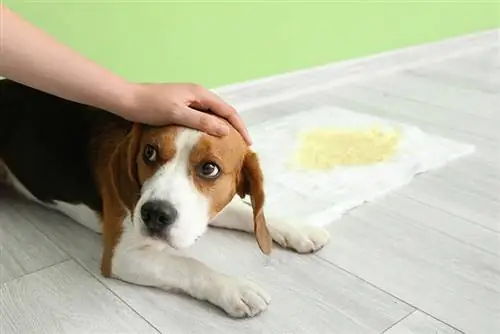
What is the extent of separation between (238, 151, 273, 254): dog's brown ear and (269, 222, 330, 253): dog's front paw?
0.52ft

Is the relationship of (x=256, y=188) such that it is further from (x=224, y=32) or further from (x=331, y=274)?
(x=224, y=32)

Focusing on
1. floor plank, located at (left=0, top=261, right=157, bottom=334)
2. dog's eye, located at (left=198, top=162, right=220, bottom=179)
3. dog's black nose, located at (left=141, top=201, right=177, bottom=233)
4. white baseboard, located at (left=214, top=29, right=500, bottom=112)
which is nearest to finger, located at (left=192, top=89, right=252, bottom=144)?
dog's eye, located at (left=198, top=162, right=220, bottom=179)

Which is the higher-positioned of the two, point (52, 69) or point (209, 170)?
point (52, 69)

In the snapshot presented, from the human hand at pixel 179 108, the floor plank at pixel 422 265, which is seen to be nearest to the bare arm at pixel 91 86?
the human hand at pixel 179 108

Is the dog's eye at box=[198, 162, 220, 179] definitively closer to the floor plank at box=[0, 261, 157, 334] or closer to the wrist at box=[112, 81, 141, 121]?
the wrist at box=[112, 81, 141, 121]

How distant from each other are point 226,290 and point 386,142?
3.54 feet

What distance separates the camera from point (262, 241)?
1.42 m

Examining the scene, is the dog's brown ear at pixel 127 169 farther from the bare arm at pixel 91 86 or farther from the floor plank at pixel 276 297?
the floor plank at pixel 276 297

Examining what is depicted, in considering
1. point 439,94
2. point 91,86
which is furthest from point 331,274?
point 439,94

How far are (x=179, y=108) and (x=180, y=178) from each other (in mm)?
138

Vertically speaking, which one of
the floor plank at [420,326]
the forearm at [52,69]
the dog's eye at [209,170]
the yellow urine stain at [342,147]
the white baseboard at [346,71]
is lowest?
the floor plank at [420,326]

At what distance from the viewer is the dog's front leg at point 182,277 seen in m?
1.34

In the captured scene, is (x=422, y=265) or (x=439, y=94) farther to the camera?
(x=439, y=94)

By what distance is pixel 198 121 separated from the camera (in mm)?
1289
